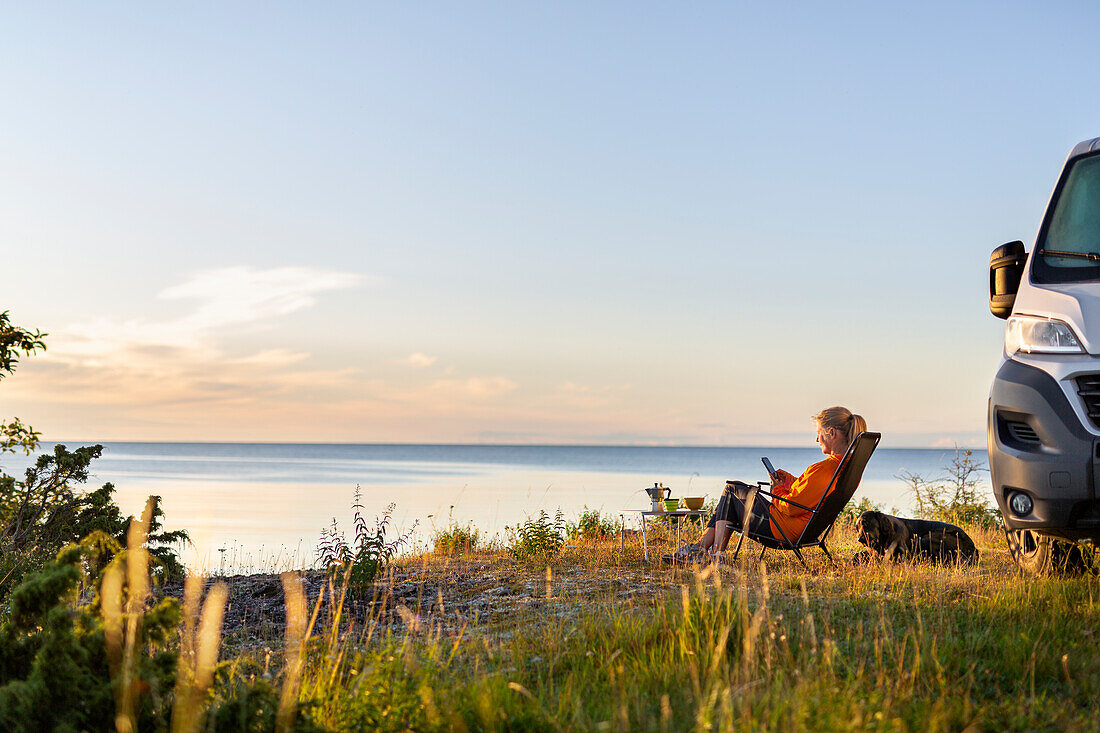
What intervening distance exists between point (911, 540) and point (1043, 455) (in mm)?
3958

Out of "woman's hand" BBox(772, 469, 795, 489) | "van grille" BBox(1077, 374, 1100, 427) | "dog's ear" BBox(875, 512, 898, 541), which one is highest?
"van grille" BBox(1077, 374, 1100, 427)

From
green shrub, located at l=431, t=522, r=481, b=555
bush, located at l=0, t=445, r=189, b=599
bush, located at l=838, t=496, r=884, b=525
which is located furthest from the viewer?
bush, located at l=838, t=496, r=884, b=525

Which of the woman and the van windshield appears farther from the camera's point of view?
the woman

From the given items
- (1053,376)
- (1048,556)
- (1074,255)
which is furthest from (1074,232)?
(1048,556)

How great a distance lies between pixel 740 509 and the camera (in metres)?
7.59

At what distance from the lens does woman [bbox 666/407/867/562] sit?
7.58 m

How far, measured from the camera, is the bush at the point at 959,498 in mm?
11938

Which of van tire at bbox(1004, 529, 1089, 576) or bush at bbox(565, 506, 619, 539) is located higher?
van tire at bbox(1004, 529, 1089, 576)

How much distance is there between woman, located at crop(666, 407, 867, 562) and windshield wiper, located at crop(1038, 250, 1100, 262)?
8.84 feet

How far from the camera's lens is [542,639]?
4699mm

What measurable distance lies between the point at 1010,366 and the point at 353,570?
4.87m

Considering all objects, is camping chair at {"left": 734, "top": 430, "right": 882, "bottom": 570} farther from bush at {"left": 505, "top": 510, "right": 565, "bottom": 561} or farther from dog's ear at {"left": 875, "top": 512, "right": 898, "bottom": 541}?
bush at {"left": 505, "top": 510, "right": 565, "bottom": 561}

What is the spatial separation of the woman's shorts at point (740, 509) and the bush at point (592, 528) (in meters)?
3.29

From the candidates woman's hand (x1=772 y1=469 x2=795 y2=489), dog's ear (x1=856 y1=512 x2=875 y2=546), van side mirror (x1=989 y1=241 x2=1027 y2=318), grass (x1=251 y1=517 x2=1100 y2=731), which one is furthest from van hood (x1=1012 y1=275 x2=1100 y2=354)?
dog's ear (x1=856 y1=512 x2=875 y2=546)
